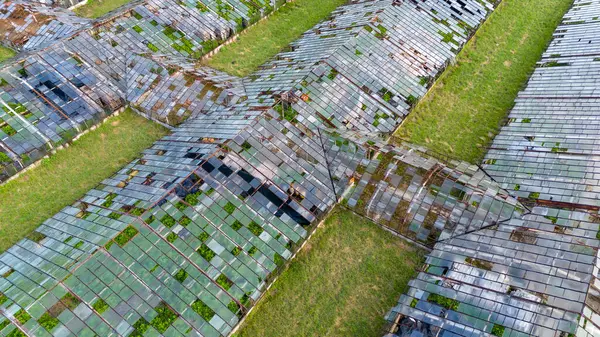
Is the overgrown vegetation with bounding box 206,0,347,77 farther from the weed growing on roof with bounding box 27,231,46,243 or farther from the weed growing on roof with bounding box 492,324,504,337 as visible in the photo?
the weed growing on roof with bounding box 492,324,504,337

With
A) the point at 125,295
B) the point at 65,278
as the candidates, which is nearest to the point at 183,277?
the point at 125,295

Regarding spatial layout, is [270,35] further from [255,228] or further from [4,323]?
[4,323]

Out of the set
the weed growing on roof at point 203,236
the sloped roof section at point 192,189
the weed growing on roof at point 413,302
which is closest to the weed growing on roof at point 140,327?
the sloped roof section at point 192,189

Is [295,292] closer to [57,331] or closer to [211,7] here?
[57,331]

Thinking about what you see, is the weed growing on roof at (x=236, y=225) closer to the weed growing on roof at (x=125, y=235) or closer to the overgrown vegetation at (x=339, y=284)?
the overgrown vegetation at (x=339, y=284)

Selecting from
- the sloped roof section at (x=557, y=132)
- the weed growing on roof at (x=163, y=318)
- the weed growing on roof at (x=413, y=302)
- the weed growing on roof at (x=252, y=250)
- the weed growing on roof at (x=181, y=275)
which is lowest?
the weed growing on roof at (x=163, y=318)

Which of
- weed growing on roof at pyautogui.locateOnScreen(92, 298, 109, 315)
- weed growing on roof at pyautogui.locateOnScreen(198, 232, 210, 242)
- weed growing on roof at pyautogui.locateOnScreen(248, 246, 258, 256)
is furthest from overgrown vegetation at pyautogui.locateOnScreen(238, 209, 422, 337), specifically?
weed growing on roof at pyautogui.locateOnScreen(92, 298, 109, 315)

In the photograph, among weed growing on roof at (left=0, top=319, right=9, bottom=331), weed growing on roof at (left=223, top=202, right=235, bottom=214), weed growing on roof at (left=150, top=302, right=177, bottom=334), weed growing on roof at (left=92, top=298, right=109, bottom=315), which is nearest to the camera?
weed growing on roof at (left=0, top=319, right=9, bottom=331)
